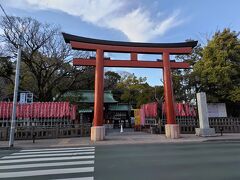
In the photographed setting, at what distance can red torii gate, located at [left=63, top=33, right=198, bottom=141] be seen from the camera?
19734 mm

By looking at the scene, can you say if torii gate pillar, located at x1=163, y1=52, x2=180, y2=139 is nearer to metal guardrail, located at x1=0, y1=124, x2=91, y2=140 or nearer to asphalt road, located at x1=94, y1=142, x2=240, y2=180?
metal guardrail, located at x1=0, y1=124, x2=91, y2=140

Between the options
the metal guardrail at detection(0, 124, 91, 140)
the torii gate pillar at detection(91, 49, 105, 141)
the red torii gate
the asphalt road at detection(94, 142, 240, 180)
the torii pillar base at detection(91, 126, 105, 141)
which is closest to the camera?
the asphalt road at detection(94, 142, 240, 180)

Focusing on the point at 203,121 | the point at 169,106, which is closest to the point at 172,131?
the point at 169,106

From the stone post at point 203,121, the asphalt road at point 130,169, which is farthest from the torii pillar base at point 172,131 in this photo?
the asphalt road at point 130,169

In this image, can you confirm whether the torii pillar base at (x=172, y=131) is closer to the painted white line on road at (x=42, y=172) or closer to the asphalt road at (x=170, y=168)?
the asphalt road at (x=170, y=168)

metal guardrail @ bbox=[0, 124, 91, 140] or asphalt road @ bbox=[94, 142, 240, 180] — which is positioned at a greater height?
metal guardrail @ bbox=[0, 124, 91, 140]

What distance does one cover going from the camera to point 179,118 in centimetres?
2581

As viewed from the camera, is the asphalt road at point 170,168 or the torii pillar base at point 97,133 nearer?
the asphalt road at point 170,168

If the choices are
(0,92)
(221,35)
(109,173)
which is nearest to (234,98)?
(221,35)

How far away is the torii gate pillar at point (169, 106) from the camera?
2065cm

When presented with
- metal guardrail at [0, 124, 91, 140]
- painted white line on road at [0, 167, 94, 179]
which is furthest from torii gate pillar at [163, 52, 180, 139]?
painted white line on road at [0, 167, 94, 179]

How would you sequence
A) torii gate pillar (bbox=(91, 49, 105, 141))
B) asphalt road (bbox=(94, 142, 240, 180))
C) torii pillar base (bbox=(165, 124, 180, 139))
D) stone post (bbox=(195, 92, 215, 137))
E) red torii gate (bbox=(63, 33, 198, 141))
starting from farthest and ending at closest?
stone post (bbox=(195, 92, 215, 137)) → torii pillar base (bbox=(165, 124, 180, 139)) → red torii gate (bbox=(63, 33, 198, 141)) → torii gate pillar (bbox=(91, 49, 105, 141)) → asphalt road (bbox=(94, 142, 240, 180))

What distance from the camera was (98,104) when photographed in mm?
19828

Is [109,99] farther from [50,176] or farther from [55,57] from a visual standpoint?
[50,176]
